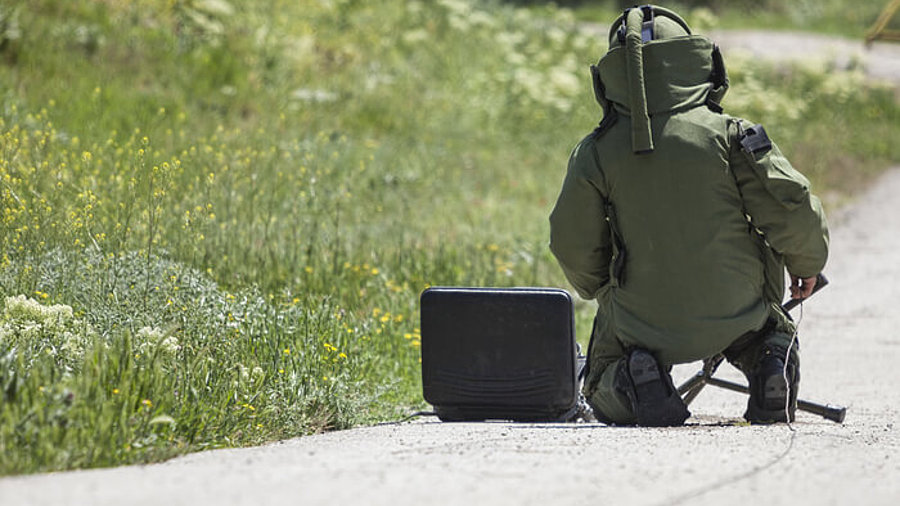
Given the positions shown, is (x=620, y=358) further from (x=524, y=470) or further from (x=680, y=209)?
(x=524, y=470)

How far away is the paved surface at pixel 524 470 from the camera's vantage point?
11.8 ft

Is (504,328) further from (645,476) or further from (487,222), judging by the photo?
(487,222)

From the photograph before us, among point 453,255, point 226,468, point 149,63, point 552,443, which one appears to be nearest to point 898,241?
point 453,255

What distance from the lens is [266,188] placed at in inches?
377

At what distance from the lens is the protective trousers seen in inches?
208

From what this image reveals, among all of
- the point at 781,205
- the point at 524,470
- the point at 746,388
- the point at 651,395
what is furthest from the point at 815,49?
the point at 524,470

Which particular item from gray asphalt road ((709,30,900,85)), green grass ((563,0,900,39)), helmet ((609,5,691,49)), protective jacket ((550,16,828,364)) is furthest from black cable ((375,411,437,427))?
green grass ((563,0,900,39))

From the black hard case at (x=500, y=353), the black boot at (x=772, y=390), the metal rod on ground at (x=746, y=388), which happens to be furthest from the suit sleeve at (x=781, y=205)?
the black hard case at (x=500, y=353)

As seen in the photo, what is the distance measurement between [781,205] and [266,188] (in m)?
5.23

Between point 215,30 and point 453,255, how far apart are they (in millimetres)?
7035

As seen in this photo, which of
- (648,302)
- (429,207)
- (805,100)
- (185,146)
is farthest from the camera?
(805,100)

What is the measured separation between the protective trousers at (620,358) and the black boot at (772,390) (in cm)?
3

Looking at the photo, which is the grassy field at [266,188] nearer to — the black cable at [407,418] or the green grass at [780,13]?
the black cable at [407,418]

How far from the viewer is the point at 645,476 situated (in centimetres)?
396
